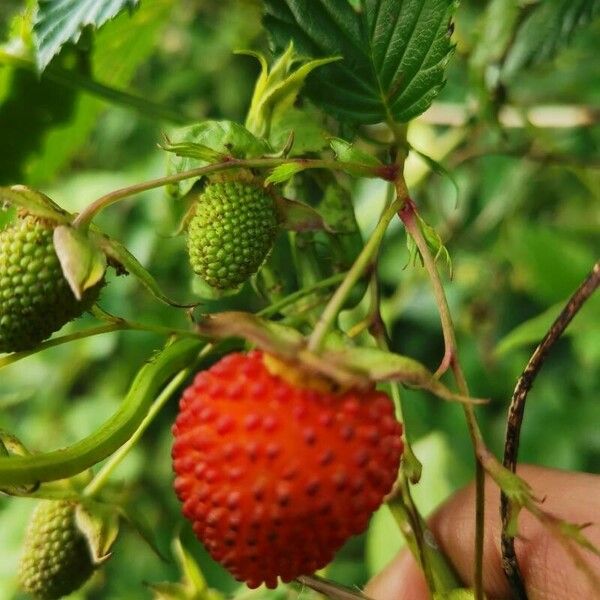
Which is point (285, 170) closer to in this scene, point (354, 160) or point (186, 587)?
point (354, 160)

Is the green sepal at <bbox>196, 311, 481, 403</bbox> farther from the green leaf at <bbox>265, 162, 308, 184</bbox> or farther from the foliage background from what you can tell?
the foliage background

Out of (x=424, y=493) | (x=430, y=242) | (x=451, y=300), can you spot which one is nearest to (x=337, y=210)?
(x=430, y=242)

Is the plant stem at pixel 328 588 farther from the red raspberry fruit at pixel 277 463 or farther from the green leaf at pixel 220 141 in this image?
the green leaf at pixel 220 141

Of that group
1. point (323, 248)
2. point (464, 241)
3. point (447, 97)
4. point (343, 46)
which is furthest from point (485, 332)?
point (343, 46)

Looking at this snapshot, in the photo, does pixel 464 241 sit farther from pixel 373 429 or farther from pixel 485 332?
pixel 373 429

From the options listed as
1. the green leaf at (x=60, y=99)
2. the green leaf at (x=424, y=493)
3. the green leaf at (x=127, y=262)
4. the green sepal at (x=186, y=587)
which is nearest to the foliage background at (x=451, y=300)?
the green leaf at (x=424, y=493)

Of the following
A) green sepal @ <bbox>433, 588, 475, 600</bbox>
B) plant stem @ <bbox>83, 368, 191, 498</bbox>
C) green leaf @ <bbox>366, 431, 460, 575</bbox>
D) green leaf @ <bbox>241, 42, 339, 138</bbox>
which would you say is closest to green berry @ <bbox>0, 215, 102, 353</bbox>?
plant stem @ <bbox>83, 368, 191, 498</bbox>
